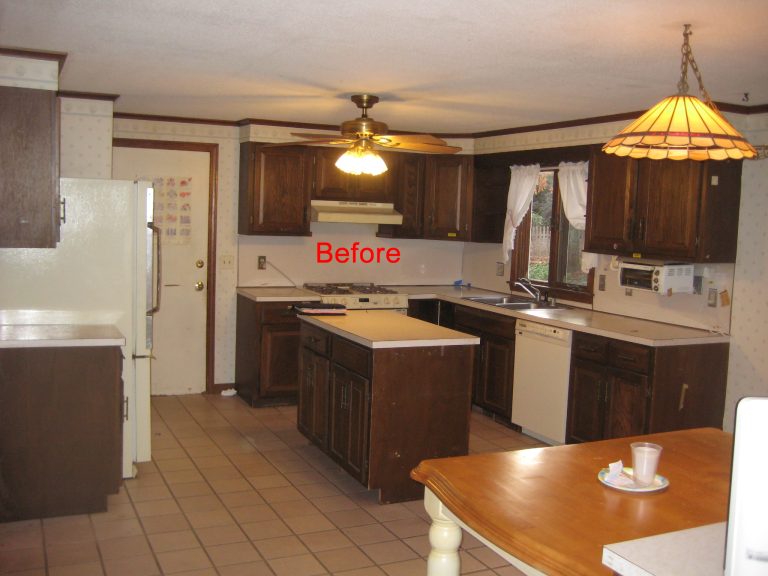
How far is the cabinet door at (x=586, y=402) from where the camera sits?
475 centimetres

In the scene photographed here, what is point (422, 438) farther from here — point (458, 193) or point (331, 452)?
point (458, 193)

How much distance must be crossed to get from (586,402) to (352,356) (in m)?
1.62

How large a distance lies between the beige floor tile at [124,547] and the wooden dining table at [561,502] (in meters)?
1.79

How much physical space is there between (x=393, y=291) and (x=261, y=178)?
55.9 inches

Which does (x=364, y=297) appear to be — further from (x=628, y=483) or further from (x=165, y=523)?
(x=628, y=483)

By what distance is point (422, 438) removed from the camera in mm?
4172

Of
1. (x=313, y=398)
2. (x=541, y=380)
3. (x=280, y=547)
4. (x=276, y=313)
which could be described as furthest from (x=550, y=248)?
(x=280, y=547)

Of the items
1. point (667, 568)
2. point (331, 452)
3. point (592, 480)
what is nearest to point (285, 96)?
point (331, 452)

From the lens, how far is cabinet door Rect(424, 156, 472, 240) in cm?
669

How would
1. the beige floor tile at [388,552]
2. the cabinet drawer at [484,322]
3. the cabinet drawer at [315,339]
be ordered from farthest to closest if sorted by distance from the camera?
the cabinet drawer at [484,322]
the cabinet drawer at [315,339]
the beige floor tile at [388,552]

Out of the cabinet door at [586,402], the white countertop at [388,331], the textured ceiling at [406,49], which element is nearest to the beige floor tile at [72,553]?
the white countertop at [388,331]

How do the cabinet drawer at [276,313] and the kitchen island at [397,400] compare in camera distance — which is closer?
the kitchen island at [397,400]

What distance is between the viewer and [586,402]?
16.0 feet

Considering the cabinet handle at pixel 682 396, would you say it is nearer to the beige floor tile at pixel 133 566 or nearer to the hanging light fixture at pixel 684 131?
the hanging light fixture at pixel 684 131
